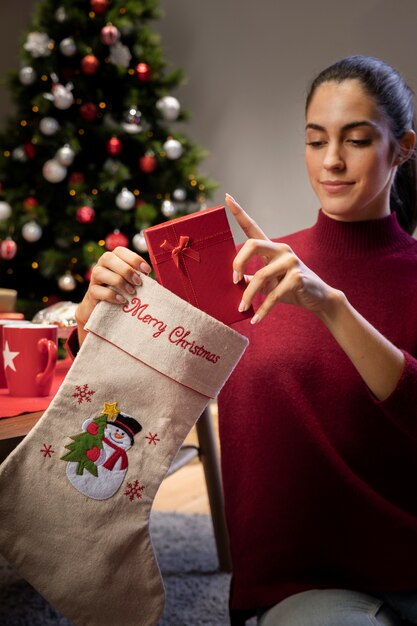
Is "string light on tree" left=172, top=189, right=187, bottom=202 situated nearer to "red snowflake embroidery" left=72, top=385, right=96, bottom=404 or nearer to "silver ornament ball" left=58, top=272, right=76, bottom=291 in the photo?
"silver ornament ball" left=58, top=272, right=76, bottom=291

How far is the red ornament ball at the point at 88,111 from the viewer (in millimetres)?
3047

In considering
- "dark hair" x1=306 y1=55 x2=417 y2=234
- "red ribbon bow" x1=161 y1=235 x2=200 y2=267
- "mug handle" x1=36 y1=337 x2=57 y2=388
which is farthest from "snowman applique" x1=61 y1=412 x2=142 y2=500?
"dark hair" x1=306 y1=55 x2=417 y2=234

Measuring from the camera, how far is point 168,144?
10.1 feet

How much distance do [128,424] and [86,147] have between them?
237 cm

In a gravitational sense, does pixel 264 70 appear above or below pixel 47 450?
above

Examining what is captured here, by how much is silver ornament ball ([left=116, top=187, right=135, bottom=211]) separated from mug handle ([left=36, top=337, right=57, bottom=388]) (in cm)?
196

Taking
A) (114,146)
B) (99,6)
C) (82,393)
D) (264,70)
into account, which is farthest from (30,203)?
(82,393)

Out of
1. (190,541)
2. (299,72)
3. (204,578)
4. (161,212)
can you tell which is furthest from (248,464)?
(299,72)

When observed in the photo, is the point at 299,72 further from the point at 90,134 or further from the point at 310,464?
the point at 310,464

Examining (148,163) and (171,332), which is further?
(148,163)

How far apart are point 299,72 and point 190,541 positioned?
7.65ft

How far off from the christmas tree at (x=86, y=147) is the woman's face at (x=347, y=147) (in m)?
1.81

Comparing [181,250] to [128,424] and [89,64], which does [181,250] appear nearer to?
[128,424]

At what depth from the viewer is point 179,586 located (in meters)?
1.86
